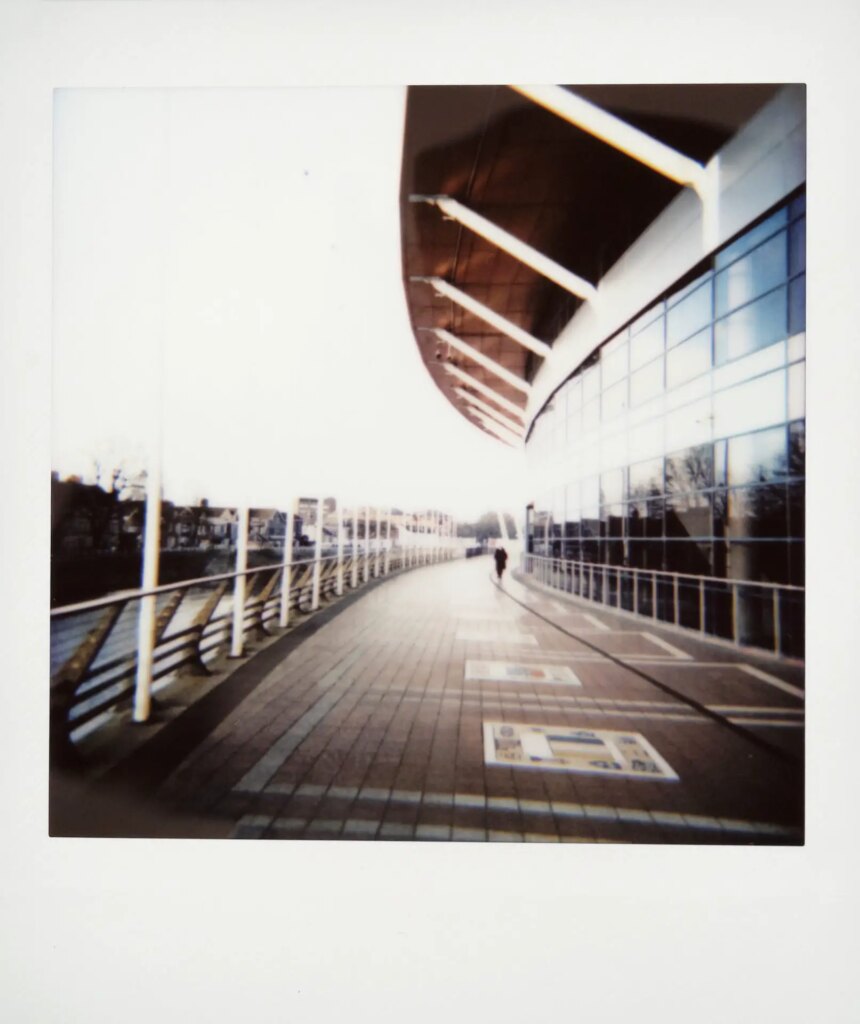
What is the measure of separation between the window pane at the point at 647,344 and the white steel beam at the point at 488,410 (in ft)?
13.3

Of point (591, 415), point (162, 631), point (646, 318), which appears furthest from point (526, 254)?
point (162, 631)

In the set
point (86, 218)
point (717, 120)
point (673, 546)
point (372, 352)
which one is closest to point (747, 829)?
point (673, 546)

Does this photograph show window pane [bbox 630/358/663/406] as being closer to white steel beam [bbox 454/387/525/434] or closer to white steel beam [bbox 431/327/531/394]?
white steel beam [bbox 431/327/531/394]

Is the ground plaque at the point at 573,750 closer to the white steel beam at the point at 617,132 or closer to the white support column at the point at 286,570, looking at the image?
the white support column at the point at 286,570

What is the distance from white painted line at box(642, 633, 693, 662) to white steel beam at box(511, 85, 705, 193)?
3.19 metres

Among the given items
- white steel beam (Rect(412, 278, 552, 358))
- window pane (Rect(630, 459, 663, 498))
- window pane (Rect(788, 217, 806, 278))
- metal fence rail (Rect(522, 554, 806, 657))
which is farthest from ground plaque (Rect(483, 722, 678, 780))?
white steel beam (Rect(412, 278, 552, 358))

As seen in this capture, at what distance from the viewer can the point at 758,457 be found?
10.9ft

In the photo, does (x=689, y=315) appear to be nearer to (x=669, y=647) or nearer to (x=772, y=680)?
(x=669, y=647)

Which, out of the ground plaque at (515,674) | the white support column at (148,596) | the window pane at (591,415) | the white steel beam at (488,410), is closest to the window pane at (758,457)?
the ground plaque at (515,674)

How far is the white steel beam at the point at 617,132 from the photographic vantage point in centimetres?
232

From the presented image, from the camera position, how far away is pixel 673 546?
4.61 m

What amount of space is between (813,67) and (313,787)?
3981 mm

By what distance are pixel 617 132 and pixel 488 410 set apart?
6.34 m

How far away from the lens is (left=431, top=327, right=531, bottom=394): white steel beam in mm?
6777
